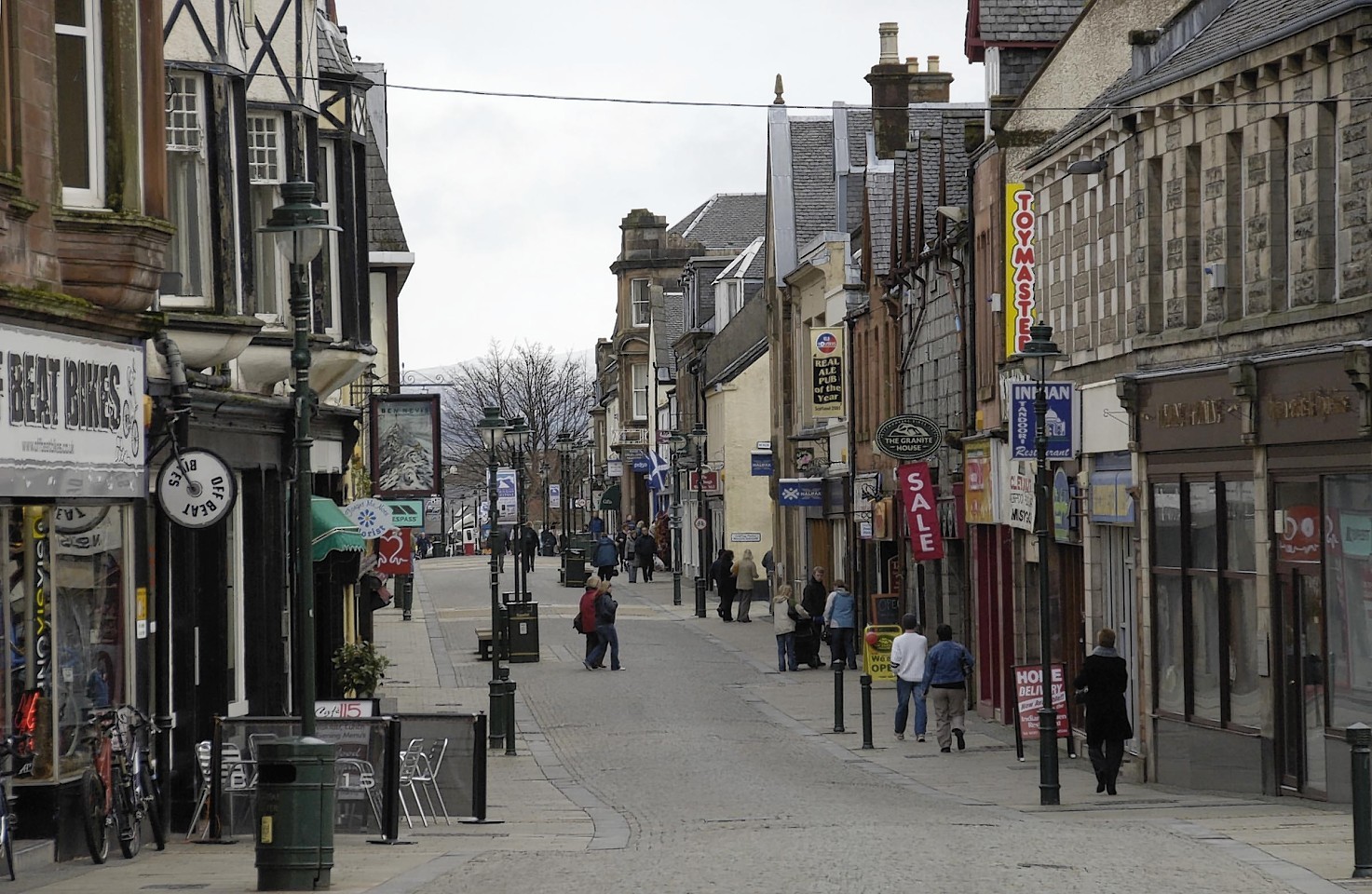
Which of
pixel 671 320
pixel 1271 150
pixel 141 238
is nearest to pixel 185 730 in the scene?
pixel 141 238

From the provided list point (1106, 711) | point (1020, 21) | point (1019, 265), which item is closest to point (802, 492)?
point (1020, 21)

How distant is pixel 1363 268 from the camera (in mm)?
18297

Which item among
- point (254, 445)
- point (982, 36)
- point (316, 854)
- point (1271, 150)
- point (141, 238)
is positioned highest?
point (982, 36)

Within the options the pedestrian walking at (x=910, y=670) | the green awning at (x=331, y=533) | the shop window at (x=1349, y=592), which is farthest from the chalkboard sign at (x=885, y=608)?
the shop window at (x=1349, y=592)

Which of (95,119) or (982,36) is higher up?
(982,36)

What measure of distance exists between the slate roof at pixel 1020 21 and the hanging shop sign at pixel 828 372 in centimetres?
1490

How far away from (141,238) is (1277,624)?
→ 11.4m

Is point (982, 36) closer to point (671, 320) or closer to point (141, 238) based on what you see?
point (141, 238)

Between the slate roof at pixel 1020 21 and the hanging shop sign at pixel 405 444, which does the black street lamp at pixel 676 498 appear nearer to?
the slate roof at pixel 1020 21

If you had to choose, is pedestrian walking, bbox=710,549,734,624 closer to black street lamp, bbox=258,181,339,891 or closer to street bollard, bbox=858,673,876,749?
street bollard, bbox=858,673,876,749

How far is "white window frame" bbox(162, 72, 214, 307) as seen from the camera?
19.2 meters

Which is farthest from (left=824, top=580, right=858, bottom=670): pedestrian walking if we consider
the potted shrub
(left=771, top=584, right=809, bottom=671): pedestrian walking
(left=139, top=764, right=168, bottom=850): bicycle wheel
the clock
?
(left=139, top=764, right=168, bottom=850): bicycle wheel

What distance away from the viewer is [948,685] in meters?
26.6

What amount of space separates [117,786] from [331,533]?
8505 mm
